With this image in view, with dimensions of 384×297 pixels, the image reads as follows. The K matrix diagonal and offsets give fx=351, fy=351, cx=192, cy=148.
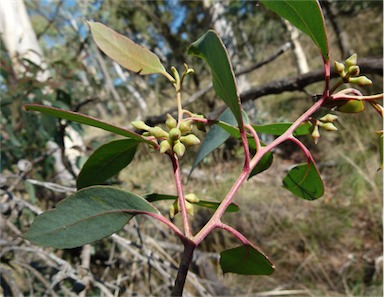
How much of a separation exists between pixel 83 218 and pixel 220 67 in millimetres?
138

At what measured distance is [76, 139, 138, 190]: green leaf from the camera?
12.0 inches

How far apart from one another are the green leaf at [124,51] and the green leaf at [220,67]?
62 millimetres

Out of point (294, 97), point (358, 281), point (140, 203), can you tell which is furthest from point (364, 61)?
point (294, 97)

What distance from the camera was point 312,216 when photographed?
222 cm

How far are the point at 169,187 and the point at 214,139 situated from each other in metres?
2.77

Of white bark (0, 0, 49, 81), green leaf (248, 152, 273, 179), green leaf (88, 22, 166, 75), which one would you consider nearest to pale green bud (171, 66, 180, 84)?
green leaf (88, 22, 166, 75)

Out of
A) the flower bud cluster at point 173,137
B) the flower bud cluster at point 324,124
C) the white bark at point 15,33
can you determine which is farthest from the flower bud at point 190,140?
the white bark at point 15,33

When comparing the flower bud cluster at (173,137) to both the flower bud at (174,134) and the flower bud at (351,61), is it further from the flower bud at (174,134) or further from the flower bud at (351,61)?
the flower bud at (351,61)

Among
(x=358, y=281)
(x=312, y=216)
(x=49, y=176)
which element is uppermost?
(x=49, y=176)

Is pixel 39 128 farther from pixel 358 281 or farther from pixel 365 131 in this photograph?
pixel 365 131

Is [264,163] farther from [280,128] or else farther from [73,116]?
[73,116]

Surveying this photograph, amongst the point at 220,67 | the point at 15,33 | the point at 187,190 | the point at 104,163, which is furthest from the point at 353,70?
the point at 187,190

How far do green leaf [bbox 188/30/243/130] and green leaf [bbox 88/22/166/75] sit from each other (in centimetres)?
6

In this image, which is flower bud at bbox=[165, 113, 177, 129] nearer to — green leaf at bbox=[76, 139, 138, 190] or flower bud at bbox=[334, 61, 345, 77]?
green leaf at bbox=[76, 139, 138, 190]
